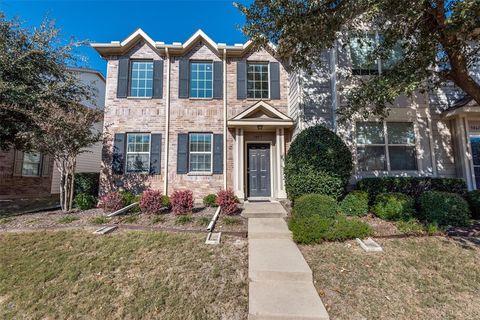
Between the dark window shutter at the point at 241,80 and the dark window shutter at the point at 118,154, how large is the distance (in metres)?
5.22

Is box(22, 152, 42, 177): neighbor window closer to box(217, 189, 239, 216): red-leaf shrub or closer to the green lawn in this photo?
the green lawn

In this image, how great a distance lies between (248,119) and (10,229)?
7.73m

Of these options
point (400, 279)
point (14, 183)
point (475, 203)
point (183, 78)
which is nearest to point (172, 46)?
point (183, 78)

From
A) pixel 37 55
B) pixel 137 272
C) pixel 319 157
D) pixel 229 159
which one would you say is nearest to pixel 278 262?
pixel 137 272

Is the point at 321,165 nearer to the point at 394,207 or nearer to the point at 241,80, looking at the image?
the point at 394,207

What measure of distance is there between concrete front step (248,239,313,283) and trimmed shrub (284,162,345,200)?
234 cm

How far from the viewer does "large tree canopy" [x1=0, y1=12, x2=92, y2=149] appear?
23.7 ft

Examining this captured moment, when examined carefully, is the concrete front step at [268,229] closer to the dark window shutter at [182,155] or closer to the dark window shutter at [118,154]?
the dark window shutter at [182,155]

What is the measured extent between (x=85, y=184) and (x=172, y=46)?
672cm

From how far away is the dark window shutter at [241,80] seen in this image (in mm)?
9789

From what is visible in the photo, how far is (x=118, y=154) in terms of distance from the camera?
9383mm

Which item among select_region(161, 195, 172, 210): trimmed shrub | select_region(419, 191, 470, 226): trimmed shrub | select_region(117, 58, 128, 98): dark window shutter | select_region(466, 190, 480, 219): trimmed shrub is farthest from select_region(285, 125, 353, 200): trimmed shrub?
→ select_region(117, 58, 128, 98): dark window shutter

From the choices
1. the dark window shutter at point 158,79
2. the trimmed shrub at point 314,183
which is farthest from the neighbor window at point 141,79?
the trimmed shrub at point 314,183

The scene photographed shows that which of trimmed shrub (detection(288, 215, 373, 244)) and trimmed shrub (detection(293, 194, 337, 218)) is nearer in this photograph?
trimmed shrub (detection(288, 215, 373, 244))
